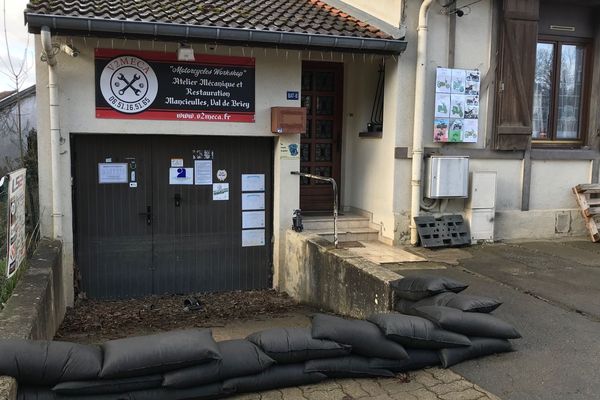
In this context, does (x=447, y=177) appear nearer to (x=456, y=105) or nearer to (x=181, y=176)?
(x=456, y=105)

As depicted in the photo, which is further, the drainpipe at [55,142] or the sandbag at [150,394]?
the drainpipe at [55,142]

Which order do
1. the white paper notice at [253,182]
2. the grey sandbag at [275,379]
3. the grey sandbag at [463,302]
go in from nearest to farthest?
the grey sandbag at [275,379] < the grey sandbag at [463,302] < the white paper notice at [253,182]

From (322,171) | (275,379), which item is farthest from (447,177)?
(275,379)

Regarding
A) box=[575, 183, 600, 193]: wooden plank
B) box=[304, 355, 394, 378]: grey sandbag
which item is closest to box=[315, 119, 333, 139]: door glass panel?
box=[575, 183, 600, 193]: wooden plank

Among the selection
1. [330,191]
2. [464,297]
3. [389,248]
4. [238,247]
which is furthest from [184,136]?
[464,297]

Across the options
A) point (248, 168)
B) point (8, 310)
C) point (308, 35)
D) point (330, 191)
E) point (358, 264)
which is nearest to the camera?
point (8, 310)

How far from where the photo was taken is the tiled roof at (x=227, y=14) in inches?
264

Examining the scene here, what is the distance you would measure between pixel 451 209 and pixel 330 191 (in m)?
2.07

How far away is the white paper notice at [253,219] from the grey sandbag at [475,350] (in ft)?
15.4

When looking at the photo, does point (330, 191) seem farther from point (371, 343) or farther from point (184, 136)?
point (371, 343)

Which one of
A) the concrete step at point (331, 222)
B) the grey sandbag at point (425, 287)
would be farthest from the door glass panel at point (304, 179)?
the grey sandbag at point (425, 287)

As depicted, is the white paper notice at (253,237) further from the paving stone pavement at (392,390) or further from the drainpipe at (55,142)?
the paving stone pavement at (392,390)

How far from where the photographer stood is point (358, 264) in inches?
234

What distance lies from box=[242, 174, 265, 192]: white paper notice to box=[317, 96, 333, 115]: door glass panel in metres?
1.66
